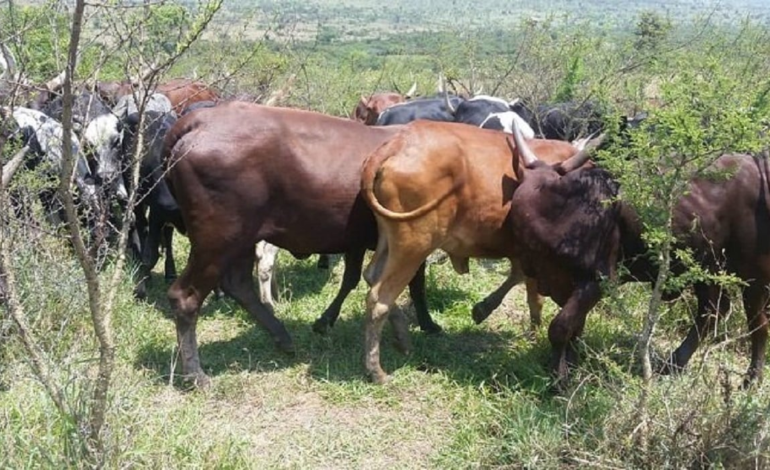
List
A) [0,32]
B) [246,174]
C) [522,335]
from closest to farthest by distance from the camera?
1. [0,32]
2. [246,174]
3. [522,335]

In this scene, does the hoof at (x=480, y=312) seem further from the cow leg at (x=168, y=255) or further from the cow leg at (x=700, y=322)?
the cow leg at (x=168, y=255)

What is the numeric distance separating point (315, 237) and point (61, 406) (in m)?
1.90

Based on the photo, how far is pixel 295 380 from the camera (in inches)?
187

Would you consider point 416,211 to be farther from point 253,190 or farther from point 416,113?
point 416,113

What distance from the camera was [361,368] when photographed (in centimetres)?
491

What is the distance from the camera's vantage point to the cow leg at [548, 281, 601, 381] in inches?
173

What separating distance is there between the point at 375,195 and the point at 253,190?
0.68 m

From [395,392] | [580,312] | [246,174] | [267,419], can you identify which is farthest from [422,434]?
[246,174]

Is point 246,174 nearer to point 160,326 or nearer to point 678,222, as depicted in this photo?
point 160,326

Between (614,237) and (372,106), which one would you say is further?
(372,106)

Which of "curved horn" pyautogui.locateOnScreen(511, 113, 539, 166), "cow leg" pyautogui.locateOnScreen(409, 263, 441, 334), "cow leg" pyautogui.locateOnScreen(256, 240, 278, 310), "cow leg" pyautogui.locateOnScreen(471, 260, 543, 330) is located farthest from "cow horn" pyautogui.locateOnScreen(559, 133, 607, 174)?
"cow leg" pyautogui.locateOnScreen(256, 240, 278, 310)

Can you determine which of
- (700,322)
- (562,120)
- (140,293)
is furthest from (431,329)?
(562,120)

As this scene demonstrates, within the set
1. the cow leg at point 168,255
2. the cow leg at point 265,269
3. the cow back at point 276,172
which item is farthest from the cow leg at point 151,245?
the cow back at point 276,172

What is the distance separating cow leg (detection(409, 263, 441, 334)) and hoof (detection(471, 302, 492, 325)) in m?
0.26
